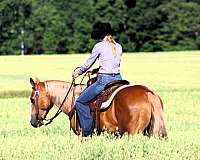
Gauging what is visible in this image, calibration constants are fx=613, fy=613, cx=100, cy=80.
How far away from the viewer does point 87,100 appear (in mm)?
10469

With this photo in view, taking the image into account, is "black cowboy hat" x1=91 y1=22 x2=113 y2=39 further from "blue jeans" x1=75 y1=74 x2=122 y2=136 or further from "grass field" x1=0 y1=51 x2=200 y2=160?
"grass field" x1=0 y1=51 x2=200 y2=160

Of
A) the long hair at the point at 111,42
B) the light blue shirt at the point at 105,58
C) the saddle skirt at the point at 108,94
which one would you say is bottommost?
the saddle skirt at the point at 108,94

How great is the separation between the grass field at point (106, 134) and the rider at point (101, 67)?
53cm

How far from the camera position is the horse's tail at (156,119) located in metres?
9.67

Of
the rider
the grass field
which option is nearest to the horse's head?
the grass field

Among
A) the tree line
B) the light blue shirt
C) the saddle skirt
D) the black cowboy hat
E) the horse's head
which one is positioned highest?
the black cowboy hat

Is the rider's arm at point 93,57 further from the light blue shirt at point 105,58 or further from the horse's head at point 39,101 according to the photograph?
the horse's head at point 39,101

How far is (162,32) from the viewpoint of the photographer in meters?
95.9

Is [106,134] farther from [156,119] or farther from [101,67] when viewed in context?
[101,67]

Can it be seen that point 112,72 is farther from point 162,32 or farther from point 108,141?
point 162,32

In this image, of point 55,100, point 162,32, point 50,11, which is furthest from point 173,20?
point 55,100

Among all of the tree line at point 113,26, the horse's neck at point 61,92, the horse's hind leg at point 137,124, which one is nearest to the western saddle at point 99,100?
the horse's neck at point 61,92

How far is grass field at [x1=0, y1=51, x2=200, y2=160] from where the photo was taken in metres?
7.71

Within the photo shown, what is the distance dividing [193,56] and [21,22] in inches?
2025
